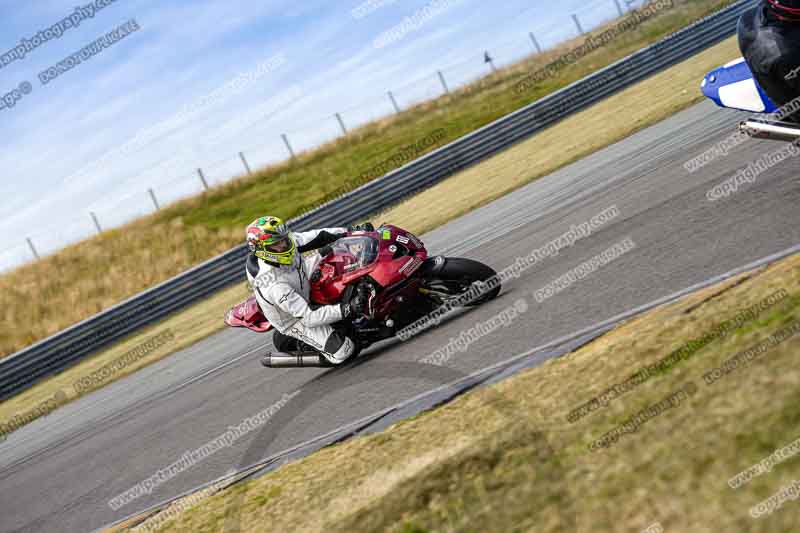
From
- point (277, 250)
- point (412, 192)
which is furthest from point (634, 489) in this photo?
point (412, 192)

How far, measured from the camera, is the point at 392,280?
7.76 m

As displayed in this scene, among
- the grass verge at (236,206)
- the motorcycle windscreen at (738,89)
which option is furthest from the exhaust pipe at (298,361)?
the grass verge at (236,206)

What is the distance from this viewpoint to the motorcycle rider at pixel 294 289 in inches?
303

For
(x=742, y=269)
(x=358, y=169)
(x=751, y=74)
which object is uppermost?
(x=358, y=169)

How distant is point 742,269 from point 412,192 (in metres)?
15.8

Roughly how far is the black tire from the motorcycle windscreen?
2.63 meters

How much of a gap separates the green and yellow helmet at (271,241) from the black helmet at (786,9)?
174 inches

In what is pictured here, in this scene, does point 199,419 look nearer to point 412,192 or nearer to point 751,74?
point 751,74

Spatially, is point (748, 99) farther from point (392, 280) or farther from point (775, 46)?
point (392, 280)

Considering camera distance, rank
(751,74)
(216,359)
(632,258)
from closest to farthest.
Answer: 1. (751,74)
2. (632,258)
3. (216,359)

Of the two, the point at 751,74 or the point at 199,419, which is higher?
the point at 751,74

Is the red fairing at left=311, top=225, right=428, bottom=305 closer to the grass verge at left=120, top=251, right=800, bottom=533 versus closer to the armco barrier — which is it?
the grass verge at left=120, top=251, right=800, bottom=533

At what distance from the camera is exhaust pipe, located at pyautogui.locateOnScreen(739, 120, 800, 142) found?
6318mm

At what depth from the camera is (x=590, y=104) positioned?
903 inches
